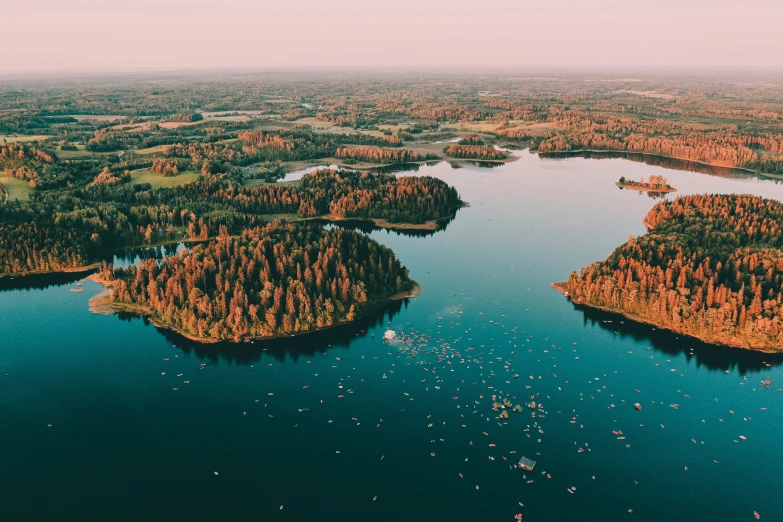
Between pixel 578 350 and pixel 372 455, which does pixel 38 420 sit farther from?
pixel 578 350

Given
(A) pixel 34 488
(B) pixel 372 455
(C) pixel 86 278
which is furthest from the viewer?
(C) pixel 86 278

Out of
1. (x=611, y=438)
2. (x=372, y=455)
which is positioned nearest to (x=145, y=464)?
(x=372, y=455)

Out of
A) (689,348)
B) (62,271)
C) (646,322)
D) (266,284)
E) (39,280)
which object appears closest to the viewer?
(689,348)

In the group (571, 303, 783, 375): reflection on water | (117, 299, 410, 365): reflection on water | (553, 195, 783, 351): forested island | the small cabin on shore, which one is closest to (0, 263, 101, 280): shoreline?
(117, 299, 410, 365): reflection on water

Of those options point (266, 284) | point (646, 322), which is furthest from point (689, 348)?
point (266, 284)

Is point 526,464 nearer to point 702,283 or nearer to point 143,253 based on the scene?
point 702,283

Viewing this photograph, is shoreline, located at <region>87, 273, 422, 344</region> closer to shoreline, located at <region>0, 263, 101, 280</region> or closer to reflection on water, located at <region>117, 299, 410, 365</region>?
reflection on water, located at <region>117, 299, 410, 365</region>

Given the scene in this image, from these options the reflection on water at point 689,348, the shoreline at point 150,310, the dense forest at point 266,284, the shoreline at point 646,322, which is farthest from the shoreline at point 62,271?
the reflection on water at point 689,348
